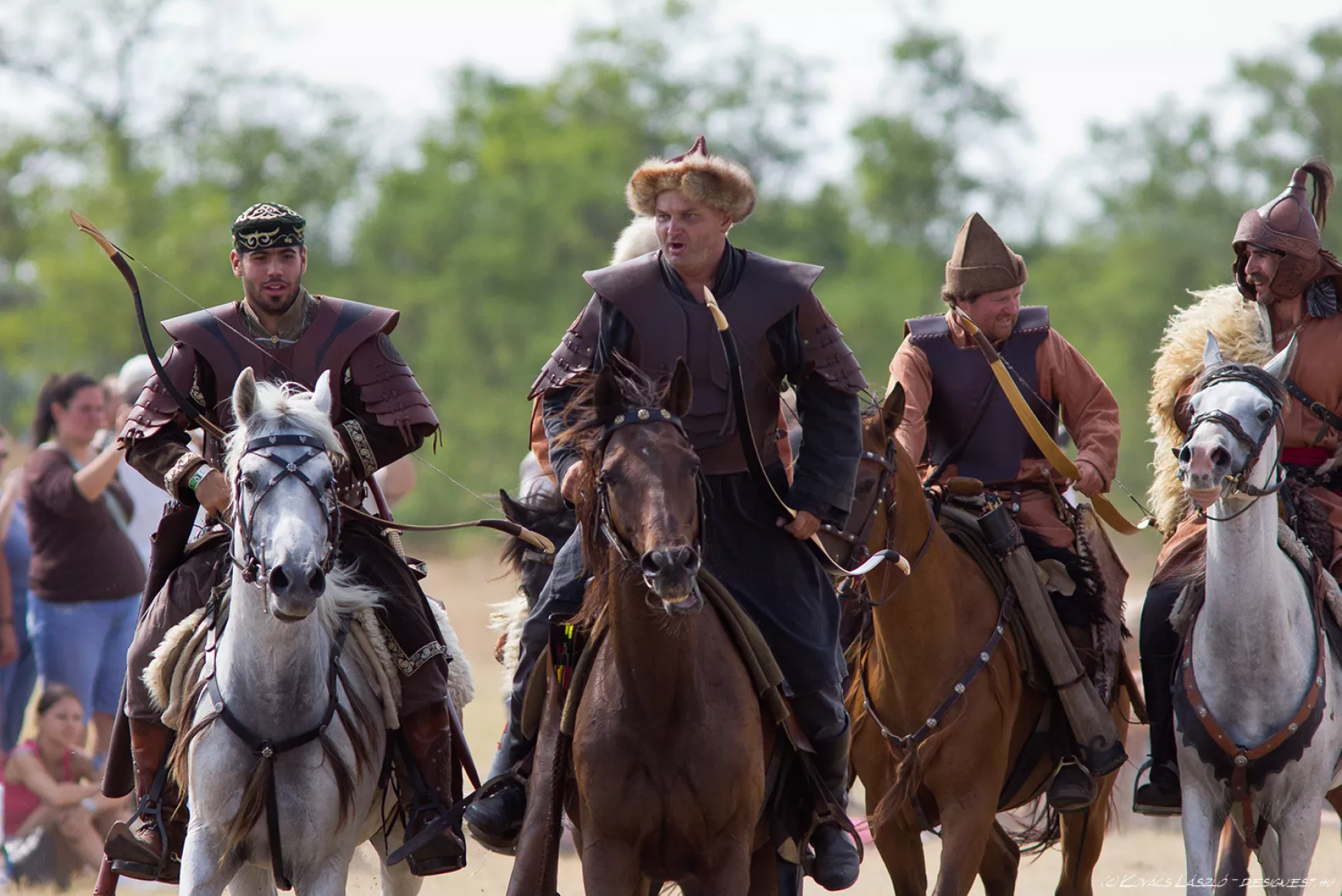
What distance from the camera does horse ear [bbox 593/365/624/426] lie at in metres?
4.92

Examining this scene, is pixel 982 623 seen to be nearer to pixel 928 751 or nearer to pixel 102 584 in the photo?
pixel 928 751

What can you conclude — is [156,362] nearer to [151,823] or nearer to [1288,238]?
[151,823]

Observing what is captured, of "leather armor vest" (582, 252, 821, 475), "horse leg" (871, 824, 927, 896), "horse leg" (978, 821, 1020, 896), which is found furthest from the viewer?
"horse leg" (978, 821, 1020, 896)

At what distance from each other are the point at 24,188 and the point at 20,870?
3379 cm

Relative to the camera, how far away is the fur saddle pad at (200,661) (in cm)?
586

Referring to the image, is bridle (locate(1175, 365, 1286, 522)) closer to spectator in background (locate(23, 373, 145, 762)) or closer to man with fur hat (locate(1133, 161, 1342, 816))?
man with fur hat (locate(1133, 161, 1342, 816))

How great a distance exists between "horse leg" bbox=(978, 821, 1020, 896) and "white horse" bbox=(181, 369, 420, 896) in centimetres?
320

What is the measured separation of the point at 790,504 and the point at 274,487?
5.38 ft

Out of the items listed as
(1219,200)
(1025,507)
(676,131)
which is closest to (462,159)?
(676,131)

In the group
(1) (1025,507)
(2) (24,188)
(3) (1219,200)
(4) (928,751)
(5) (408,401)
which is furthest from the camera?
(3) (1219,200)

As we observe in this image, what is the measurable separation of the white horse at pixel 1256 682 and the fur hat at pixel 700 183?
1.93m

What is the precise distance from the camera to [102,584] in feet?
33.2

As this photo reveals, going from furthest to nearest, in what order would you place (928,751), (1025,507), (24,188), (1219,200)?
(1219,200) < (24,188) < (1025,507) < (928,751)

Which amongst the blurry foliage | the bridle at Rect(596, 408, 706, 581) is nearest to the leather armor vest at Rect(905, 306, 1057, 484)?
the bridle at Rect(596, 408, 706, 581)
